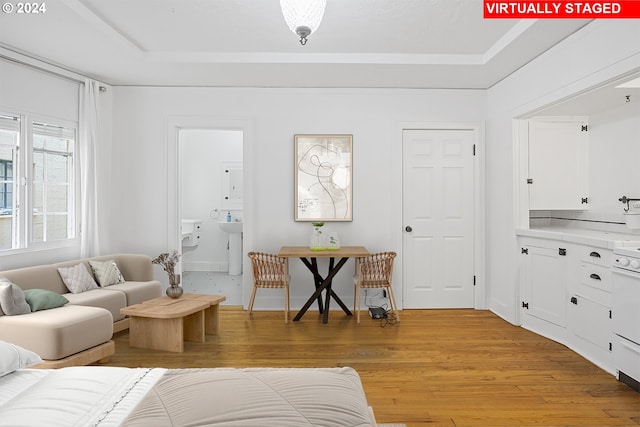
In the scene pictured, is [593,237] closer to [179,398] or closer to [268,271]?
[268,271]

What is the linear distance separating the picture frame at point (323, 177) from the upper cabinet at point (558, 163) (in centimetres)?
199

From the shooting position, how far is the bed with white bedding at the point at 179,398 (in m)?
1.19

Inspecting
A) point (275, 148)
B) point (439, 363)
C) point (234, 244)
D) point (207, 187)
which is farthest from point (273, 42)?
point (207, 187)

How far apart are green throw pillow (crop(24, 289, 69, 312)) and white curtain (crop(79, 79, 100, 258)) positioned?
119 cm

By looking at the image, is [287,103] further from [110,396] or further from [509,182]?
[110,396]

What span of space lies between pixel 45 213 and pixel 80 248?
0.53 metres

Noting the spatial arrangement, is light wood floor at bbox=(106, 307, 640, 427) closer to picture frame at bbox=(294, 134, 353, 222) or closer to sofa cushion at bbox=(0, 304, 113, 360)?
sofa cushion at bbox=(0, 304, 113, 360)

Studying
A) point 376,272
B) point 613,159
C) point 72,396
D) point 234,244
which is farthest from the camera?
point 234,244

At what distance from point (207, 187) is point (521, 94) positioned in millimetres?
5145

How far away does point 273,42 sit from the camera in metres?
3.77

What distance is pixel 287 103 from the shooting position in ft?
16.0

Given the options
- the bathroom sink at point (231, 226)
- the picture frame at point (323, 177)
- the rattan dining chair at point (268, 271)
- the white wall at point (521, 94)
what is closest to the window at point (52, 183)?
the rattan dining chair at point (268, 271)

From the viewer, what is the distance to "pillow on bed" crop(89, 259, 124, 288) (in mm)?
4105

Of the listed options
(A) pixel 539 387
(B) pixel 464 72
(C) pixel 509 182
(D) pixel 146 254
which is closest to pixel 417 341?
(A) pixel 539 387
